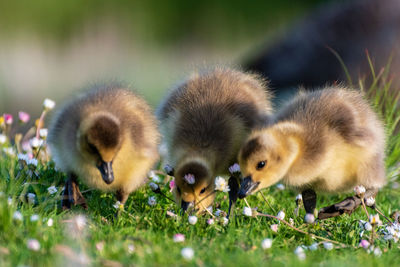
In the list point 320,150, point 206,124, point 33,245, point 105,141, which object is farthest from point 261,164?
point 33,245

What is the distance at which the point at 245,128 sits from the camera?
173 inches

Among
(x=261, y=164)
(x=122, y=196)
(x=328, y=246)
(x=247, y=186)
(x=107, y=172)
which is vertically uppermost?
(x=107, y=172)

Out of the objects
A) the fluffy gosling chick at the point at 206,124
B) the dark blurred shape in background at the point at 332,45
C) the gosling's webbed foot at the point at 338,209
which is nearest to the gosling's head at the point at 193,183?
the fluffy gosling chick at the point at 206,124

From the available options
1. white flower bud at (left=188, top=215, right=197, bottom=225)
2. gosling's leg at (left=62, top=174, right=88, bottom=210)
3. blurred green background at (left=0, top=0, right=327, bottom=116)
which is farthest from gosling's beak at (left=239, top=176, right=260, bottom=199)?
blurred green background at (left=0, top=0, right=327, bottom=116)

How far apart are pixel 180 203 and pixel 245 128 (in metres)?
0.73

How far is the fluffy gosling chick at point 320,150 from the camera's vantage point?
3.86 meters

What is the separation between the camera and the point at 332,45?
7.89m

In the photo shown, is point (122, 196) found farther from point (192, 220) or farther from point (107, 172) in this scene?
point (192, 220)

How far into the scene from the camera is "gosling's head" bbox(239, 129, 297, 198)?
3814 millimetres

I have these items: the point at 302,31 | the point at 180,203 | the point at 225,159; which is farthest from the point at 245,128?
the point at 302,31

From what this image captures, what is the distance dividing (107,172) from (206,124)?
2.89 ft

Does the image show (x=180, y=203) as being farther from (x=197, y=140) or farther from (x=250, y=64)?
(x=250, y=64)

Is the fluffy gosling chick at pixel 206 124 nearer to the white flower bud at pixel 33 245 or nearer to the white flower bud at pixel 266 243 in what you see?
the white flower bud at pixel 266 243

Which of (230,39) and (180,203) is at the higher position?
(180,203)
